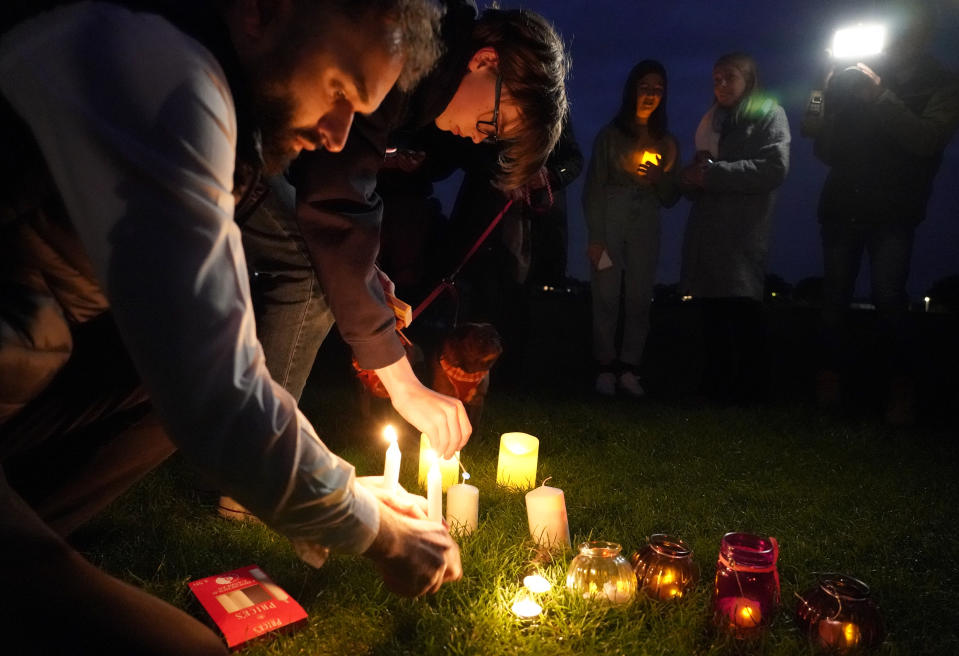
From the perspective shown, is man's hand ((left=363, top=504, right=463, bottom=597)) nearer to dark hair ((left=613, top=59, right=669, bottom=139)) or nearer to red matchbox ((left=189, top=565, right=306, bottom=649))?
red matchbox ((left=189, top=565, right=306, bottom=649))

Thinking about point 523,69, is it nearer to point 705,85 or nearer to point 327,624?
point 327,624

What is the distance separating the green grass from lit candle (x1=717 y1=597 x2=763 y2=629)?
0.05 metres

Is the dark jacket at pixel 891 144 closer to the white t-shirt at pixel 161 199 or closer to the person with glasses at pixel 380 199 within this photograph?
the person with glasses at pixel 380 199

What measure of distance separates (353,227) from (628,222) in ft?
12.6

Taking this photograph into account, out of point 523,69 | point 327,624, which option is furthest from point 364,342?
point 523,69

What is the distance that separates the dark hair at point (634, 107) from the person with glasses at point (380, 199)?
11.0 feet

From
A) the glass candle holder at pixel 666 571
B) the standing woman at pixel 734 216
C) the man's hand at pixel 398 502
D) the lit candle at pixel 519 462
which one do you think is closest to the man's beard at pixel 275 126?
the man's hand at pixel 398 502

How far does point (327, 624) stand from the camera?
6.63ft

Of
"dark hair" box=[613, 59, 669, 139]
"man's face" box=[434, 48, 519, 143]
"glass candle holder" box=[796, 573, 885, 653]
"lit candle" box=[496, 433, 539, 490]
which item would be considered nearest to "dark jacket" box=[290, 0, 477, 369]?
"man's face" box=[434, 48, 519, 143]

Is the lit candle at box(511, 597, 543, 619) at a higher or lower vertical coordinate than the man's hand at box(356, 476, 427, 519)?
lower

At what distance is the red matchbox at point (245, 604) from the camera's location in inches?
74.7

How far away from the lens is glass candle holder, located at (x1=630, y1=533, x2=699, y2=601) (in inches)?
84.2

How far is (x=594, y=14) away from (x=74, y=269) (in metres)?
37.8

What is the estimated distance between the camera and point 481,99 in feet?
7.92
